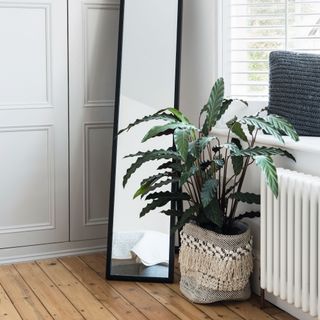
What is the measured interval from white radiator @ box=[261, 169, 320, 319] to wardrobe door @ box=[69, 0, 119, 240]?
1.40 m

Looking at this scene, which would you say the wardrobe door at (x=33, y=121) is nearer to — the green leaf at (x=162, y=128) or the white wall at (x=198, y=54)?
the white wall at (x=198, y=54)

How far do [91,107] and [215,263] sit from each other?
1.38 m

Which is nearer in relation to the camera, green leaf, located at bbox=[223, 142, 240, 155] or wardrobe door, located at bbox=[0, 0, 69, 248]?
green leaf, located at bbox=[223, 142, 240, 155]

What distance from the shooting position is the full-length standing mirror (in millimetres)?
3559

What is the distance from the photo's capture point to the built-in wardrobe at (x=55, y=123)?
374 centimetres

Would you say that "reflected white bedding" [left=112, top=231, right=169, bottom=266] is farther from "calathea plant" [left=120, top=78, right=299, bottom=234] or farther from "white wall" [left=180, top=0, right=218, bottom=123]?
"white wall" [left=180, top=0, right=218, bottom=123]

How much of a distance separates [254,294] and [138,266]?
64 centimetres

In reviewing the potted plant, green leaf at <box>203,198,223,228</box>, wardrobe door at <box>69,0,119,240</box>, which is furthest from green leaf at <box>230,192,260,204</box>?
wardrobe door at <box>69,0,119,240</box>

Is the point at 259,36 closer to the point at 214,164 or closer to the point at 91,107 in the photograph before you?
the point at 214,164

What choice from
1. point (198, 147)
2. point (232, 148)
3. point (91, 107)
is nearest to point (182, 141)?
point (198, 147)

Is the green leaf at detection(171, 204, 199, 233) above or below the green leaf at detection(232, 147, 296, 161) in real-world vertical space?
below

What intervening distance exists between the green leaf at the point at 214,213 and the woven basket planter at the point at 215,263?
12 cm

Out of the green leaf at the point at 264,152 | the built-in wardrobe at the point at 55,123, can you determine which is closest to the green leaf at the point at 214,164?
the green leaf at the point at 264,152

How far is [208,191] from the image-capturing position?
9.46ft
